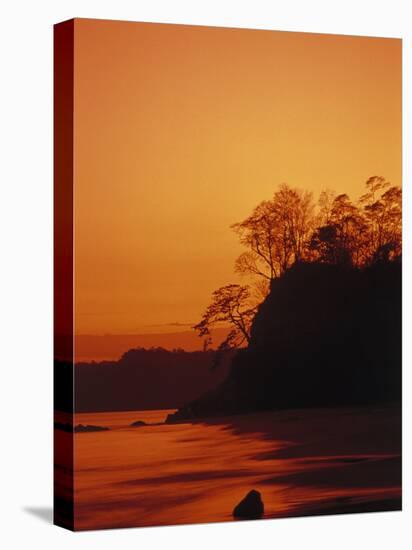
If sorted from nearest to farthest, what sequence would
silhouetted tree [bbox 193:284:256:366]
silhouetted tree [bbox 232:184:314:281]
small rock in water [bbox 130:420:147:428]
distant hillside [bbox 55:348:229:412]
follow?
1. distant hillside [bbox 55:348:229:412]
2. small rock in water [bbox 130:420:147:428]
3. silhouetted tree [bbox 193:284:256:366]
4. silhouetted tree [bbox 232:184:314:281]

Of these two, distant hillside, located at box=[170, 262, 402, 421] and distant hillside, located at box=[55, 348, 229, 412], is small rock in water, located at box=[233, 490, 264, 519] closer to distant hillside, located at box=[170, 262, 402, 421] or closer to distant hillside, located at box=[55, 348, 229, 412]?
distant hillside, located at box=[170, 262, 402, 421]

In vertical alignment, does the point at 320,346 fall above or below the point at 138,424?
above

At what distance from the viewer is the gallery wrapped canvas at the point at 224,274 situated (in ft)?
34.5

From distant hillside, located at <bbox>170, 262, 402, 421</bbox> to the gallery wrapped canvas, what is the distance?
0.01 m

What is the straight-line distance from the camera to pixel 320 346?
439 inches

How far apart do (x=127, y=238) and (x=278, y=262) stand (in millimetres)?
1087

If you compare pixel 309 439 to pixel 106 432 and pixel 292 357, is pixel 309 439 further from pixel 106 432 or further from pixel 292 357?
pixel 106 432

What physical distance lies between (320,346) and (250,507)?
3.79 ft

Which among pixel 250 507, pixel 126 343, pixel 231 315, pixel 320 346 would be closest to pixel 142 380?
pixel 126 343

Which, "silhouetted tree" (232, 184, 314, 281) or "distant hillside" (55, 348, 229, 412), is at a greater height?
"silhouetted tree" (232, 184, 314, 281)

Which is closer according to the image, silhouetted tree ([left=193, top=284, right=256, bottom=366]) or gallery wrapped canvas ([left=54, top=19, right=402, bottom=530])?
gallery wrapped canvas ([left=54, top=19, right=402, bottom=530])

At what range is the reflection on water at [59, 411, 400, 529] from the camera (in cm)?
1052

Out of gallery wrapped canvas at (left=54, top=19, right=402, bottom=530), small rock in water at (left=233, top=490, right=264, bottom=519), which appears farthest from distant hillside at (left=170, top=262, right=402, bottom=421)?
small rock in water at (left=233, top=490, right=264, bottom=519)

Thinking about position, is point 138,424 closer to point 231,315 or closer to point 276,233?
point 231,315
